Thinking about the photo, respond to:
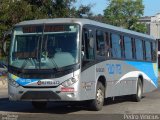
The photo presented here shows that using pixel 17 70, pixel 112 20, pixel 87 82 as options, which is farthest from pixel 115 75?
pixel 112 20

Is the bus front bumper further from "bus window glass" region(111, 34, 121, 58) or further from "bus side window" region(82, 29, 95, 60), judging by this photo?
"bus window glass" region(111, 34, 121, 58)

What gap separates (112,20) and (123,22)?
220 centimetres

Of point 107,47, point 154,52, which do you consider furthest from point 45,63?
point 154,52

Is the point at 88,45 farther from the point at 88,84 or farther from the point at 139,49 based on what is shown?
the point at 139,49

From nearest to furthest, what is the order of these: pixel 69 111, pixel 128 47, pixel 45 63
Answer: pixel 45 63, pixel 69 111, pixel 128 47

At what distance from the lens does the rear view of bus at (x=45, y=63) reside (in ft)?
52.0

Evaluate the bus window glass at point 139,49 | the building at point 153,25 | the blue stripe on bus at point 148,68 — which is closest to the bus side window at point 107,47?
the blue stripe on bus at point 148,68

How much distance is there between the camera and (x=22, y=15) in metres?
35.5

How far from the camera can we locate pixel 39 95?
52.7 ft

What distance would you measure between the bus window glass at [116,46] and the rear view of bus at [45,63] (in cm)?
321

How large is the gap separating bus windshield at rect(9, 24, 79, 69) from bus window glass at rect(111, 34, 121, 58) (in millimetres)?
3201

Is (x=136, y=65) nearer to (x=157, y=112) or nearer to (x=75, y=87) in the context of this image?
(x=157, y=112)

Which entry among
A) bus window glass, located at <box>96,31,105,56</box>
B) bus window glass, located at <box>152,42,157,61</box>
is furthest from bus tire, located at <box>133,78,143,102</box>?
bus window glass, located at <box>96,31,105,56</box>

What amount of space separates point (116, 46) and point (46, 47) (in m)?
4.06
